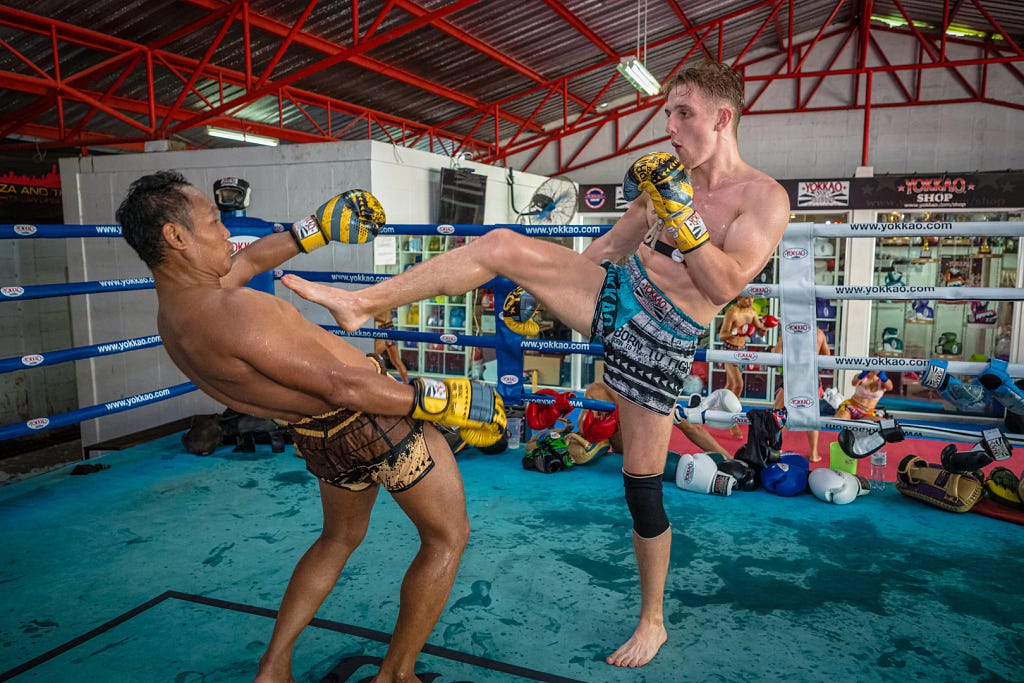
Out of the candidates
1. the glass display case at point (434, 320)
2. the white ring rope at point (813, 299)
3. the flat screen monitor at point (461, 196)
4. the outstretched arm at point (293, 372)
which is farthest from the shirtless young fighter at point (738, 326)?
the outstretched arm at point (293, 372)

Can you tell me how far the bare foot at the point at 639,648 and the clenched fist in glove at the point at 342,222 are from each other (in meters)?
1.36

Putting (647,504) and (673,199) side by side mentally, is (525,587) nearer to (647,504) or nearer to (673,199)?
(647,504)

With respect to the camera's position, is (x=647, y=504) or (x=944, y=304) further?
(x=944, y=304)

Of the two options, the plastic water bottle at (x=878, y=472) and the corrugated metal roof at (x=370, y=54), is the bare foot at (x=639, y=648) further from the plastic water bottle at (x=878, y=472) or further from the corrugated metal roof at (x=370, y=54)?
the corrugated metal roof at (x=370, y=54)

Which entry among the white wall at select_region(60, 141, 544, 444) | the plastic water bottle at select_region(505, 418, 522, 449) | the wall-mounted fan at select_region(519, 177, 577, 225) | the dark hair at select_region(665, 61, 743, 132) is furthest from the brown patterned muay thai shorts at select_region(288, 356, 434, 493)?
the wall-mounted fan at select_region(519, 177, 577, 225)

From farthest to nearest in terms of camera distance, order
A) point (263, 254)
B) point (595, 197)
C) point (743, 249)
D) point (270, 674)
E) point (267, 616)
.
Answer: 1. point (595, 197)
2. point (267, 616)
3. point (263, 254)
4. point (743, 249)
5. point (270, 674)

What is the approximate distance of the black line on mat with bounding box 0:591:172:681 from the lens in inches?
69.1

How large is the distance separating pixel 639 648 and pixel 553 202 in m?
6.51

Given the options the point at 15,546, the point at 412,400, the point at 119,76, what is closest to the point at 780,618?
the point at 412,400

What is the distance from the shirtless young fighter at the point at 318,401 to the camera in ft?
4.57

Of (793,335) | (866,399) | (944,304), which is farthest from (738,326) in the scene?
(944,304)

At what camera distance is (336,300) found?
169 cm

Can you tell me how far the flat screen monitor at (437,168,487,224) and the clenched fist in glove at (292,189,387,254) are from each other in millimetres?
4991

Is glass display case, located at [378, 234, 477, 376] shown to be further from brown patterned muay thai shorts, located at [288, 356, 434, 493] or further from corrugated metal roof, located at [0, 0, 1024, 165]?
brown patterned muay thai shorts, located at [288, 356, 434, 493]
